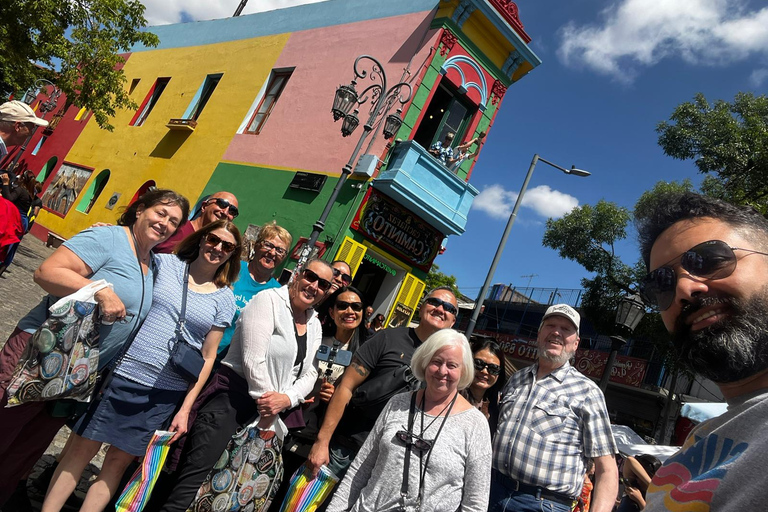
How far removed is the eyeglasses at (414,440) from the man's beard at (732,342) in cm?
163

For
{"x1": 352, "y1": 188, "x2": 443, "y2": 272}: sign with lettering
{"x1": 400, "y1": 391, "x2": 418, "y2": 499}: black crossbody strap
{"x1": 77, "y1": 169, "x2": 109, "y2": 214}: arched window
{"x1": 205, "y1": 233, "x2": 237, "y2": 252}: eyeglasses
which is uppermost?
{"x1": 352, "y1": 188, "x2": 443, "y2": 272}: sign with lettering

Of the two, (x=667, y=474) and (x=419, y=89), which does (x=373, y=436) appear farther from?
(x=419, y=89)

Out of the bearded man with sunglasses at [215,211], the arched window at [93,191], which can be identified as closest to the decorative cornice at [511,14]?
the bearded man with sunglasses at [215,211]

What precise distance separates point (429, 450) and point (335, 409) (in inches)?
29.9

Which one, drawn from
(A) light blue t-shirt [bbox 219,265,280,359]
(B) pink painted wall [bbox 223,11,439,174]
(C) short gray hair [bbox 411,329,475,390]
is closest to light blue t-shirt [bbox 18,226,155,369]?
(A) light blue t-shirt [bbox 219,265,280,359]

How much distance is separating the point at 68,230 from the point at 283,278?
486 inches

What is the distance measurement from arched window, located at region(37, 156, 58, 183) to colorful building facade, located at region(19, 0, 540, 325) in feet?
24.5

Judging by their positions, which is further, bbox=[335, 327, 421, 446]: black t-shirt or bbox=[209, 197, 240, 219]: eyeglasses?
bbox=[209, 197, 240, 219]: eyeglasses

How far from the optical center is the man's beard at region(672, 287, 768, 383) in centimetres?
104

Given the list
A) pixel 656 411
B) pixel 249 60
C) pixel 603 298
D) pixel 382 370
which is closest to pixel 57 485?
pixel 382 370

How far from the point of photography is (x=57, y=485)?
8.78 ft

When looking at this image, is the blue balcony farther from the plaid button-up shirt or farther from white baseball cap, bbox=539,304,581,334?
the plaid button-up shirt

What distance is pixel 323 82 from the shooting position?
43.1 feet

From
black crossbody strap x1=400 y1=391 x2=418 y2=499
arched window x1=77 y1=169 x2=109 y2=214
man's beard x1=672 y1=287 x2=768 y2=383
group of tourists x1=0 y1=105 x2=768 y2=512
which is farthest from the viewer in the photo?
arched window x1=77 y1=169 x2=109 y2=214
